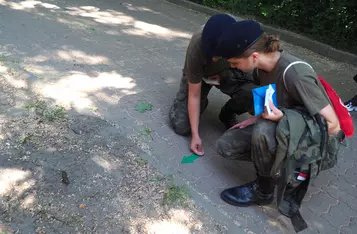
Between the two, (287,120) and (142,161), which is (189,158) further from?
(287,120)

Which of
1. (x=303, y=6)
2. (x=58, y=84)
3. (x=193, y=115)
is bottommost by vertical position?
(x=58, y=84)

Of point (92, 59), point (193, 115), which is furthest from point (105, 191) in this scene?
point (92, 59)

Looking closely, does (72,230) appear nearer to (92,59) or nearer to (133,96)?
(133,96)

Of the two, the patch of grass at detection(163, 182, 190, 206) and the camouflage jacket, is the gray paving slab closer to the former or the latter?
the patch of grass at detection(163, 182, 190, 206)

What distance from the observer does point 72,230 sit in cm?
211

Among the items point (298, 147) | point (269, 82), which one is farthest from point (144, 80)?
point (298, 147)

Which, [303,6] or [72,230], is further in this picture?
[303,6]

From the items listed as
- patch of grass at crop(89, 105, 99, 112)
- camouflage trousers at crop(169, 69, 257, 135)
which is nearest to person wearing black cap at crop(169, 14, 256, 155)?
camouflage trousers at crop(169, 69, 257, 135)

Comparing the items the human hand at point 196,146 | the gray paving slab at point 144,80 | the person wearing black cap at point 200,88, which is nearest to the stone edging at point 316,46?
the gray paving slab at point 144,80

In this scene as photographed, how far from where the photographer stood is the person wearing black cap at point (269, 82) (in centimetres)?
202

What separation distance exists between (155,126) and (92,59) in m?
1.76

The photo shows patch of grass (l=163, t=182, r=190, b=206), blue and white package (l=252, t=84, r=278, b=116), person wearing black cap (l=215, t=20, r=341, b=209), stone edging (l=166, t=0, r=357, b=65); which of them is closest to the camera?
person wearing black cap (l=215, t=20, r=341, b=209)

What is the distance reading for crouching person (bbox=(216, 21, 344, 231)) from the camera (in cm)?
203

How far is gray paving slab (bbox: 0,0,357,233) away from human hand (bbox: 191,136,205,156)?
64 millimetres
